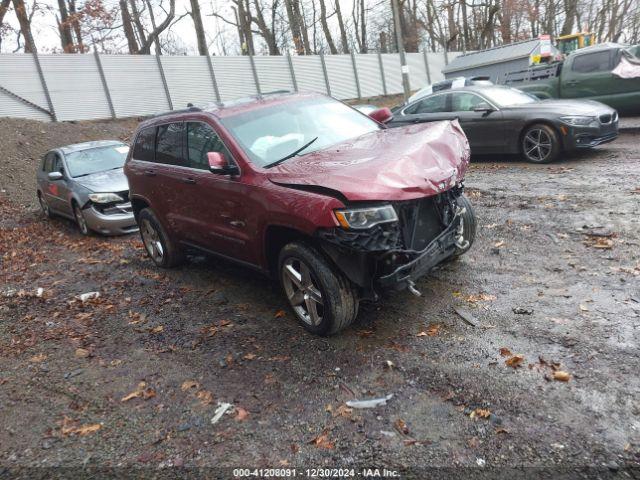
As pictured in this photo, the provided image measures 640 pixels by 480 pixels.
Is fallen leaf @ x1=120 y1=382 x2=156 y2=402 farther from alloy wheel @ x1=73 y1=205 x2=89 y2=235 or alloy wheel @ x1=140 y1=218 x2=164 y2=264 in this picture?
alloy wheel @ x1=73 y1=205 x2=89 y2=235

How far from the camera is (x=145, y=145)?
19.3 ft

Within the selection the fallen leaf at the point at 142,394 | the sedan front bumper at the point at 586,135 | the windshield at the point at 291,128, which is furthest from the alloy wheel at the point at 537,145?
the fallen leaf at the point at 142,394

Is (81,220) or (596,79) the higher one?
(596,79)

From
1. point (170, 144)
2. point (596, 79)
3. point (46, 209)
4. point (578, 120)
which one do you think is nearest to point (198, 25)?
point (46, 209)

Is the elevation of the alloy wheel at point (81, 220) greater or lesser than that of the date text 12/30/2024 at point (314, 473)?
greater

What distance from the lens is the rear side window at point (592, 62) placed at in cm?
1155

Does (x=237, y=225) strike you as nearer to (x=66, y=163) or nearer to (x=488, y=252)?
(x=488, y=252)

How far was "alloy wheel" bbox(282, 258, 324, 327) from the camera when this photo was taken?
3843 mm

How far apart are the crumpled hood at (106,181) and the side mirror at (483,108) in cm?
689

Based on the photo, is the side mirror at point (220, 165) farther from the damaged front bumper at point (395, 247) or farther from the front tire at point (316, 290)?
the damaged front bumper at point (395, 247)

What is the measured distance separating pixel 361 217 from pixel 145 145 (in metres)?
3.66

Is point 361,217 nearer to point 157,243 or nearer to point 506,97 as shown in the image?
point 157,243

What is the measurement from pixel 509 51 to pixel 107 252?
71.1 ft

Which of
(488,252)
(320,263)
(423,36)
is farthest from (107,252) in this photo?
(423,36)
